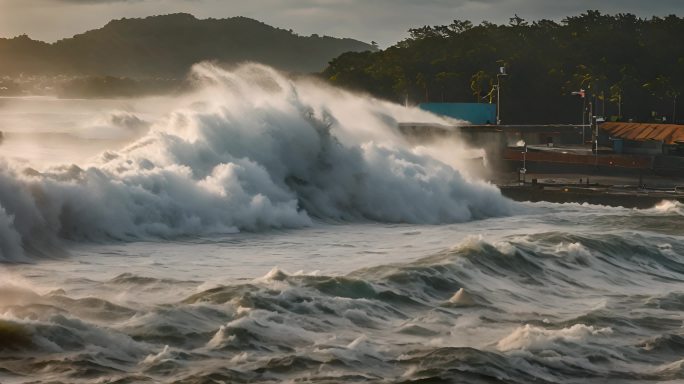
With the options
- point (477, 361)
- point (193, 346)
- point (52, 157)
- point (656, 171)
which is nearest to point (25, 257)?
point (193, 346)

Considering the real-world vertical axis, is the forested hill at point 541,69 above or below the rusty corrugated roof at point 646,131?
above

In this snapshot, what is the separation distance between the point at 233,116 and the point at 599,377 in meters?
28.5

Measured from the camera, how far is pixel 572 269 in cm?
3186

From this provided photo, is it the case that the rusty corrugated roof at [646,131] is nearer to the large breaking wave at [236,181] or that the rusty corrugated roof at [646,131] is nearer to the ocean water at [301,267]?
the ocean water at [301,267]

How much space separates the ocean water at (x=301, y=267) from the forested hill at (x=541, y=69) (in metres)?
67.8

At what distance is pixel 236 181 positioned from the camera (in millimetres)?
41094

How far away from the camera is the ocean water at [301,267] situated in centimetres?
1988

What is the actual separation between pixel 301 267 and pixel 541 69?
339 feet

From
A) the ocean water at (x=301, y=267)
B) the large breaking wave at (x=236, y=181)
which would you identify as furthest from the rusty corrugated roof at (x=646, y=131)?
the large breaking wave at (x=236, y=181)

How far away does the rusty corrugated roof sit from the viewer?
7600 centimetres

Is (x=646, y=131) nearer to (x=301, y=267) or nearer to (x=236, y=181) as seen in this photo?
(x=236, y=181)

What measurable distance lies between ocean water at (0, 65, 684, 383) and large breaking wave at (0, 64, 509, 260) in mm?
93

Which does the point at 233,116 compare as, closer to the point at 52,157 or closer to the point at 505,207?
the point at 505,207

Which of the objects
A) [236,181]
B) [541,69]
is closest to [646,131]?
[236,181]
